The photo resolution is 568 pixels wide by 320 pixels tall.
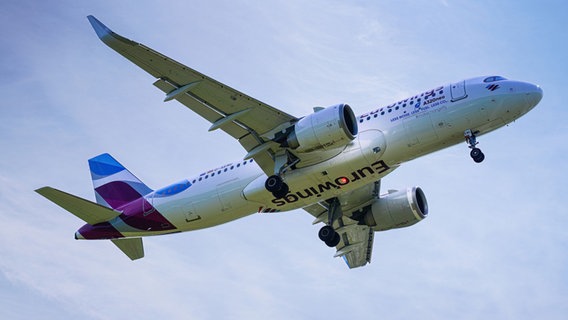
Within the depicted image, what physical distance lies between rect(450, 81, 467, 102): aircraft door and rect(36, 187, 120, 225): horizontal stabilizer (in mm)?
17084

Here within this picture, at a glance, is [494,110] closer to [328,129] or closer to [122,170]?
[328,129]

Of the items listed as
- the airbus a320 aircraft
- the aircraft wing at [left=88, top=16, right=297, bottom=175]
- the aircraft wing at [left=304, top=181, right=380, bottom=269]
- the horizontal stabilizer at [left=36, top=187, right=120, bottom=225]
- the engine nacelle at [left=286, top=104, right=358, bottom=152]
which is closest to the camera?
the aircraft wing at [left=88, top=16, right=297, bottom=175]

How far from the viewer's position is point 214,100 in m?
32.0

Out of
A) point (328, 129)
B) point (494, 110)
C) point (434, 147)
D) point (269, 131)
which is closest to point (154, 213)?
point (269, 131)

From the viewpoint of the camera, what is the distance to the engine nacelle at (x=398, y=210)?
3856 cm

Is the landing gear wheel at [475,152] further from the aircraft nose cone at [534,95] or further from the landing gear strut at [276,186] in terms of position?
the landing gear strut at [276,186]

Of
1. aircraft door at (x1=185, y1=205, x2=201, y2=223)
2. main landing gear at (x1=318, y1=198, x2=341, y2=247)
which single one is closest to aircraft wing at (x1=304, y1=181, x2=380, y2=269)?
main landing gear at (x1=318, y1=198, x2=341, y2=247)

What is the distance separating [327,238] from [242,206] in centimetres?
517

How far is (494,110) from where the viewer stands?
31.1 metres

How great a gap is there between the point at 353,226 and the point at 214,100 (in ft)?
40.5

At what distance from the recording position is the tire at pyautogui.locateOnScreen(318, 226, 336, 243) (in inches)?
1464

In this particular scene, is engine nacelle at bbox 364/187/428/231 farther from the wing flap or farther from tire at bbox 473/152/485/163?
the wing flap

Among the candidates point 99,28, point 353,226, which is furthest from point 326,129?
point 353,226

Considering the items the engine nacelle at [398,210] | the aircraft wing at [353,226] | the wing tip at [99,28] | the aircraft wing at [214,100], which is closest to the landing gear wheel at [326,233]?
the aircraft wing at [353,226]
